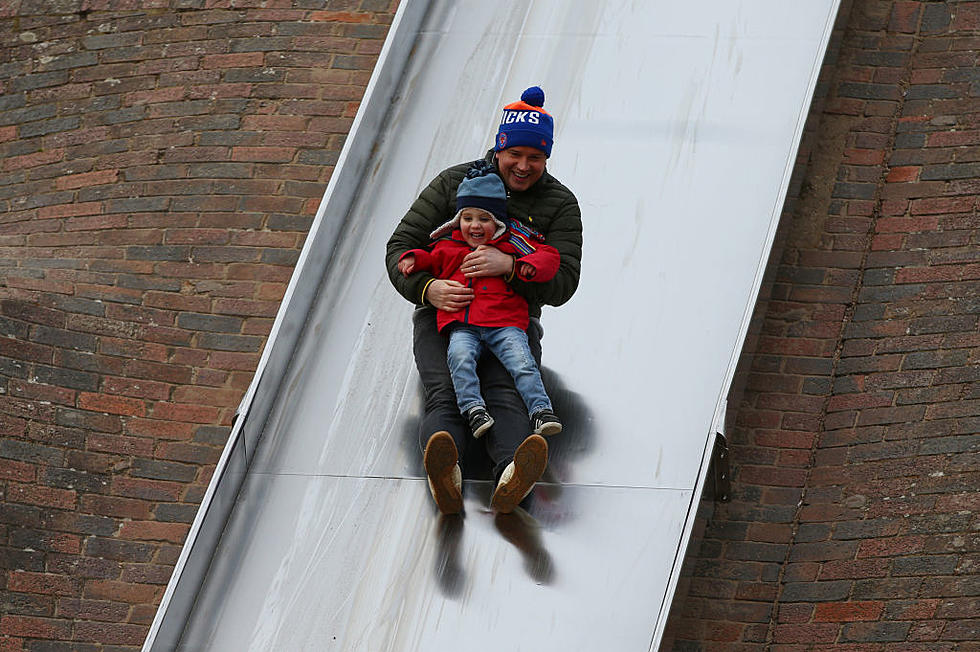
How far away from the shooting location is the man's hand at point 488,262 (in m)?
4.59

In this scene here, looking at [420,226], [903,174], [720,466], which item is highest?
[903,174]

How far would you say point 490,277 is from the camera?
183 inches

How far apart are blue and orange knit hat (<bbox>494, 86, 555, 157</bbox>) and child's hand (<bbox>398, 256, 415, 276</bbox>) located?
51cm

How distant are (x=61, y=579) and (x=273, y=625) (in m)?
1.03

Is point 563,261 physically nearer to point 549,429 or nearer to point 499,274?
point 499,274

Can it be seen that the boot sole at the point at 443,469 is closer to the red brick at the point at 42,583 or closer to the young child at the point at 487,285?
the young child at the point at 487,285

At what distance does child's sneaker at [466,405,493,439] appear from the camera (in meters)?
4.42

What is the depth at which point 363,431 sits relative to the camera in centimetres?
488

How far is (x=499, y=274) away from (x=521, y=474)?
724 millimetres

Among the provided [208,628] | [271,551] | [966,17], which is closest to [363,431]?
[271,551]

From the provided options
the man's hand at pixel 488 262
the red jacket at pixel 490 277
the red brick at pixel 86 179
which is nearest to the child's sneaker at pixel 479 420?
the red jacket at pixel 490 277

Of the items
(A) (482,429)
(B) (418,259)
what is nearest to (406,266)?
(B) (418,259)

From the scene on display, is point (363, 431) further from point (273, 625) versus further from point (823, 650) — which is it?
point (823, 650)

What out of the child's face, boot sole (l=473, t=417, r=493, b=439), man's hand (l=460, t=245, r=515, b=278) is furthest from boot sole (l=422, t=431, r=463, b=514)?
the child's face
